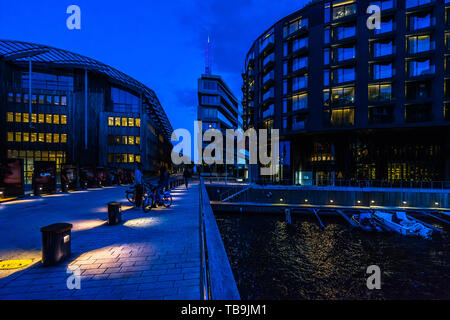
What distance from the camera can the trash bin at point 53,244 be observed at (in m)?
4.98

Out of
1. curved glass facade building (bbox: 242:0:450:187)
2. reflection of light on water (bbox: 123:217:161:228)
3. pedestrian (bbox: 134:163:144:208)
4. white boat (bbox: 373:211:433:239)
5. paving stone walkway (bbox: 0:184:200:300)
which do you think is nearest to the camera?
paving stone walkway (bbox: 0:184:200:300)

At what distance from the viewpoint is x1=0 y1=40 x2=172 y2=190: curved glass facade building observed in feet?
128

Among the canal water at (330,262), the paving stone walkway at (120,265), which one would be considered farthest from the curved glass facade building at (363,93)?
the paving stone walkway at (120,265)

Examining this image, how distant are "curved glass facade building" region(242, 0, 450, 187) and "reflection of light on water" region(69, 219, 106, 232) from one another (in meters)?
29.4

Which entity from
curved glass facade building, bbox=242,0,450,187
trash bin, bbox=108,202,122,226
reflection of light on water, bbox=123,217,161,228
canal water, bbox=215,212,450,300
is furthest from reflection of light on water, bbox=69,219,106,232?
curved glass facade building, bbox=242,0,450,187

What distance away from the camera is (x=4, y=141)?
37.2 metres

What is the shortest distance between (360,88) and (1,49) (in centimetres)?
5940

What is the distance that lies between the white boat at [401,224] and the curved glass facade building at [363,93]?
7.50 m

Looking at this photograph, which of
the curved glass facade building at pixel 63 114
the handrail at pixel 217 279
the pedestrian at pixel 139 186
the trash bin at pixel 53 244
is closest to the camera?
the handrail at pixel 217 279

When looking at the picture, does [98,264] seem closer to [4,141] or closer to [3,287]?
[3,287]

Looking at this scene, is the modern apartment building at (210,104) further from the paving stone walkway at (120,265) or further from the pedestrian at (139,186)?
the paving stone walkway at (120,265)

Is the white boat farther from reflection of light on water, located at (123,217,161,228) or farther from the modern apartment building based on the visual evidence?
the modern apartment building

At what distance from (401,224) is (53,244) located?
1034 inches
